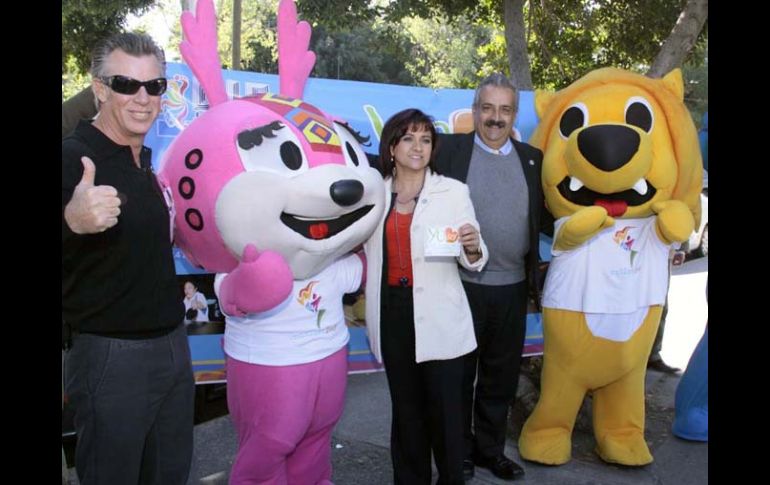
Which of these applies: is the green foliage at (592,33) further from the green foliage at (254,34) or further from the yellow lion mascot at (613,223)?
the green foliage at (254,34)

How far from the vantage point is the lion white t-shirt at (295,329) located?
2768 millimetres

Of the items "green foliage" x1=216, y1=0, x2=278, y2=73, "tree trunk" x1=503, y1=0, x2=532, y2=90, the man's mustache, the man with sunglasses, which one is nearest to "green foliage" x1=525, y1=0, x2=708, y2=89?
"tree trunk" x1=503, y1=0, x2=532, y2=90

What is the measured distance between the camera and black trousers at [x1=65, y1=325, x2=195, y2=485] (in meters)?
2.15

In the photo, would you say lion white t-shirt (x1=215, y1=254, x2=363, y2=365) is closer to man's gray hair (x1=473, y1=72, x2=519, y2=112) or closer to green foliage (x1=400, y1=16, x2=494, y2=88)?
man's gray hair (x1=473, y1=72, x2=519, y2=112)

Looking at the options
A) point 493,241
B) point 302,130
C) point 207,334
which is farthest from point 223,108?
point 207,334

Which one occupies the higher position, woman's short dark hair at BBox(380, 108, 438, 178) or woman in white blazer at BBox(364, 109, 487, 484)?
woman's short dark hair at BBox(380, 108, 438, 178)

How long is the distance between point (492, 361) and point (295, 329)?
1161 millimetres

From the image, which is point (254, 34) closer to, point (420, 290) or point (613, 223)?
point (613, 223)

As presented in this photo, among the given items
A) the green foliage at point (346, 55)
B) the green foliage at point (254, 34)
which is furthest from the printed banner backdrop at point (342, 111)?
the green foliage at point (346, 55)

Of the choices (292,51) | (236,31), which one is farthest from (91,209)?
(236,31)

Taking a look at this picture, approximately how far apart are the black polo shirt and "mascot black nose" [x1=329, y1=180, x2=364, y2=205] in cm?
66

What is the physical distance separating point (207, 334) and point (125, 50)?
7.70 ft

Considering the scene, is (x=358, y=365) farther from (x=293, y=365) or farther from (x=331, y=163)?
(x=331, y=163)

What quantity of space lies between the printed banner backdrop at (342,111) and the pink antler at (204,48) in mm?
974
